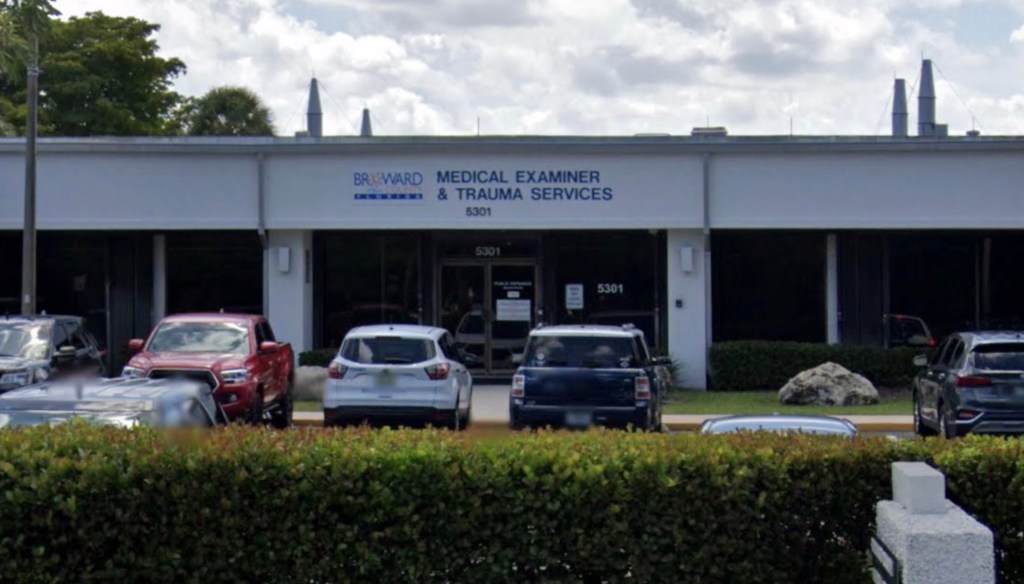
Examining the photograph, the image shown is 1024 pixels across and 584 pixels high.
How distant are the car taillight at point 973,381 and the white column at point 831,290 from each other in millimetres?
11563

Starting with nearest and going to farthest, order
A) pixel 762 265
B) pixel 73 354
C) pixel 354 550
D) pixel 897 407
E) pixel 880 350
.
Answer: pixel 354 550, pixel 73 354, pixel 897 407, pixel 880 350, pixel 762 265

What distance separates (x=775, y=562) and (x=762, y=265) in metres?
22.1

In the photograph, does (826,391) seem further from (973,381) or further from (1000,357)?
(973,381)

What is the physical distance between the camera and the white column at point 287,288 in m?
27.6

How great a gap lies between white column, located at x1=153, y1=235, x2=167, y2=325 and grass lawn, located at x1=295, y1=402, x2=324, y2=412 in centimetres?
570


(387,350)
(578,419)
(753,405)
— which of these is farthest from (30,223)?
(753,405)

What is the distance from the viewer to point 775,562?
7.56 meters

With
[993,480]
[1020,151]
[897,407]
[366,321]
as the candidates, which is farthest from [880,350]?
[993,480]

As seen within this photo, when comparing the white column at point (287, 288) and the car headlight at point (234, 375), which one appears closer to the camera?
the car headlight at point (234, 375)

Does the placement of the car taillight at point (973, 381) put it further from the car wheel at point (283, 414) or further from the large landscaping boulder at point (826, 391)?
the car wheel at point (283, 414)

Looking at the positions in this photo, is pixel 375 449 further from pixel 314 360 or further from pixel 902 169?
pixel 902 169

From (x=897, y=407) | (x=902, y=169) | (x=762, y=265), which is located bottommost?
(x=897, y=407)

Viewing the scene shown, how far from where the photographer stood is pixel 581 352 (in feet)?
56.9

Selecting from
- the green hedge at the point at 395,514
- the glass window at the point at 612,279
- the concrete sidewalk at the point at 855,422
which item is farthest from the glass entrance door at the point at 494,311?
the green hedge at the point at 395,514
